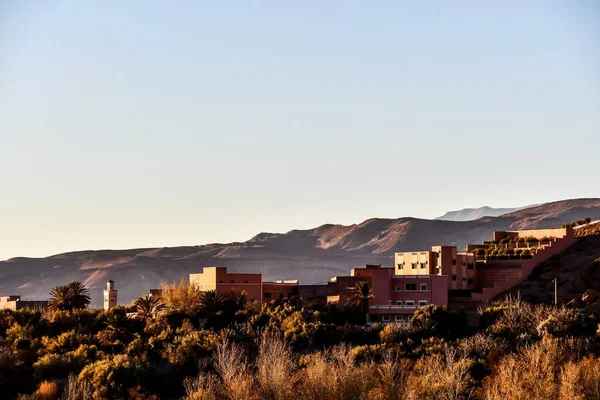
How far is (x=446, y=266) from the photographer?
77.1m

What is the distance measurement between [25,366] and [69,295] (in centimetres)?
1847

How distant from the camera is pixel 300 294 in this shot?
261 feet

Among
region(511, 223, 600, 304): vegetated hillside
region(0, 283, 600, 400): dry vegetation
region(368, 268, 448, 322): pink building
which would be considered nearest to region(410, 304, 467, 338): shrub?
region(0, 283, 600, 400): dry vegetation

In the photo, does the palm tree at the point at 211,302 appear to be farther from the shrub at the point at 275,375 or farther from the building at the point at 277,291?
the shrub at the point at 275,375

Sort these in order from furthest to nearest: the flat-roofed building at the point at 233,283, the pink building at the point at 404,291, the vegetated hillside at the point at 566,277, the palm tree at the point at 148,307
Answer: the flat-roofed building at the point at 233,283 → the vegetated hillside at the point at 566,277 → the palm tree at the point at 148,307 → the pink building at the point at 404,291

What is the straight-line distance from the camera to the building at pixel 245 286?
7875cm

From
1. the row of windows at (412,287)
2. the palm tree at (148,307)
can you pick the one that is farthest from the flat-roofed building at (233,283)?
the row of windows at (412,287)

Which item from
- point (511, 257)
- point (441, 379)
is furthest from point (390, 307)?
point (441, 379)

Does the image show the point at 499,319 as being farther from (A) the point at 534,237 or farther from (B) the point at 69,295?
(B) the point at 69,295

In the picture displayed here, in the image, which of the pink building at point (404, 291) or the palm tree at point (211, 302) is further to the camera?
the pink building at point (404, 291)

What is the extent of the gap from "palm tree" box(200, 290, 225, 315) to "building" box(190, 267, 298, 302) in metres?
3.82

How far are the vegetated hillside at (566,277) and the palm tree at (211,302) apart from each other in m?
18.4

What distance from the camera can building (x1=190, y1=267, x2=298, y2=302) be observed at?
78.8 m

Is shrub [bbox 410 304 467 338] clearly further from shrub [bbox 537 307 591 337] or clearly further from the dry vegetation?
shrub [bbox 537 307 591 337]
